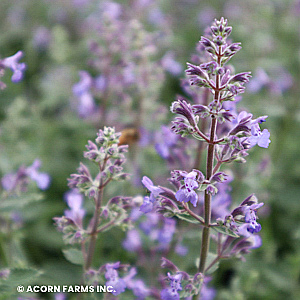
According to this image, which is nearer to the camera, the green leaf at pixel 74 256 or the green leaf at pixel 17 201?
the green leaf at pixel 74 256

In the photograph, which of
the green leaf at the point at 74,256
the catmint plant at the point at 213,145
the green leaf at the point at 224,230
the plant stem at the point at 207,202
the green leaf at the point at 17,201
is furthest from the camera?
the green leaf at the point at 17,201

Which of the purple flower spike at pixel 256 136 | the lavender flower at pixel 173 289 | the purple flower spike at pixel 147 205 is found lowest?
the lavender flower at pixel 173 289

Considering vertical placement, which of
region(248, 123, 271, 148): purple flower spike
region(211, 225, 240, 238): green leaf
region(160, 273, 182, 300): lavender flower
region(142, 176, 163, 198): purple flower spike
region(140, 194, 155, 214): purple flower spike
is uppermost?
region(248, 123, 271, 148): purple flower spike

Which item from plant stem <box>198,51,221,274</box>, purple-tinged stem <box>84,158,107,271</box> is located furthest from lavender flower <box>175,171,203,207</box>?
purple-tinged stem <box>84,158,107,271</box>

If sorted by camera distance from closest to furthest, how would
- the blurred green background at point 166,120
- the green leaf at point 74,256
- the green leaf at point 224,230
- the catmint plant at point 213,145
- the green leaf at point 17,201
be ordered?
the catmint plant at point 213,145 → the green leaf at point 224,230 → the green leaf at point 74,256 → the green leaf at point 17,201 → the blurred green background at point 166,120

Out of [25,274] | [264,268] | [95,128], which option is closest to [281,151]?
[264,268]

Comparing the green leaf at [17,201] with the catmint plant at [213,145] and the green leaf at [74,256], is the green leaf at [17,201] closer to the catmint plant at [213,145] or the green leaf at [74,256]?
the green leaf at [74,256]

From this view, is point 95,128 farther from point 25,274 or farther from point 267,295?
point 267,295

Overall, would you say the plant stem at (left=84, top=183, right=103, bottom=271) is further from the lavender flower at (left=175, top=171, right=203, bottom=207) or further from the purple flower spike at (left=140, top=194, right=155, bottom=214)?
the lavender flower at (left=175, top=171, right=203, bottom=207)

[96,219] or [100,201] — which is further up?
[100,201]

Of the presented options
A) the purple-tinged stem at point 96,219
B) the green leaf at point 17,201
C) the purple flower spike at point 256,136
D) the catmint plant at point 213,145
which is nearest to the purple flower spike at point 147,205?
the catmint plant at point 213,145

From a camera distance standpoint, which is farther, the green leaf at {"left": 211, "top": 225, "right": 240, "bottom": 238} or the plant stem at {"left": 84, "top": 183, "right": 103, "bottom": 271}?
the plant stem at {"left": 84, "top": 183, "right": 103, "bottom": 271}

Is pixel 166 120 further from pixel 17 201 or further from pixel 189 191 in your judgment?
pixel 189 191

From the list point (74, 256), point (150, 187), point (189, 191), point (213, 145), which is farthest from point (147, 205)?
point (74, 256)
